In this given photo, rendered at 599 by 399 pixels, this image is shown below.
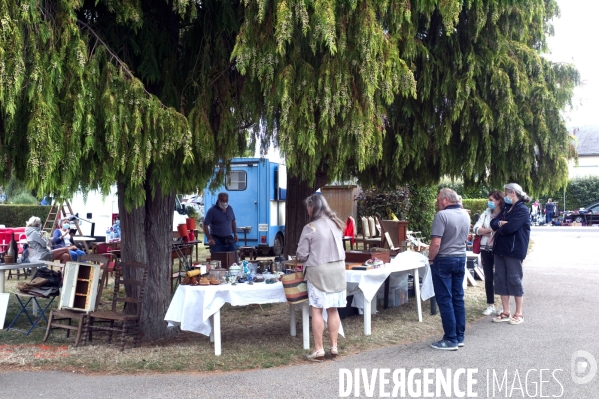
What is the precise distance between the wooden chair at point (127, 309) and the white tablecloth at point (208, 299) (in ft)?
2.08

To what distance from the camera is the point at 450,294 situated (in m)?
7.30

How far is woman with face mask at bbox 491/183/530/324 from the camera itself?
8.23m

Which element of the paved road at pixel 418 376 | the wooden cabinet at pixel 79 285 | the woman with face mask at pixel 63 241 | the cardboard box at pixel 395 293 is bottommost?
the paved road at pixel 418 376

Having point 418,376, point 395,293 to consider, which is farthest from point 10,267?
point 418,376

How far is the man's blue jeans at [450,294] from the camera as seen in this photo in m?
7.22

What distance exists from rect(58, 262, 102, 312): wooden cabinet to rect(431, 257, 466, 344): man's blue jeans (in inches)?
166

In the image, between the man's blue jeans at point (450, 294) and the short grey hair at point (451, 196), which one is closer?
the man's blue jeans at point (450, 294)

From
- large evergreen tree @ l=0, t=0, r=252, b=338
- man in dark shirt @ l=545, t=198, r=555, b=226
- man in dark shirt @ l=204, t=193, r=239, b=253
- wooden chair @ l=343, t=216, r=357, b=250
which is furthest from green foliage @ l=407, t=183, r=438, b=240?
man in dark shirt @ l=545, t=198, r=555, b=226

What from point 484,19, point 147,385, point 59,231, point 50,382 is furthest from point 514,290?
point 59,231

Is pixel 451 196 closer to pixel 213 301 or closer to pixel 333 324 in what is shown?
pixel 333 324

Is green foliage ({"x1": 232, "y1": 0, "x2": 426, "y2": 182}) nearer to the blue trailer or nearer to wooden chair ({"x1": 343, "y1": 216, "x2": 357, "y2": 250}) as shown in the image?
the blue trailer

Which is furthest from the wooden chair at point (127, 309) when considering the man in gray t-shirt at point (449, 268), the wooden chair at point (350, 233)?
the wooden chair at point (350, 233)

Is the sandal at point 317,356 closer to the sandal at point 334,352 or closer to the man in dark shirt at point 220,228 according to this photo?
the sandal at point 334,352

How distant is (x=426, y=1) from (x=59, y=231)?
35.2ft
